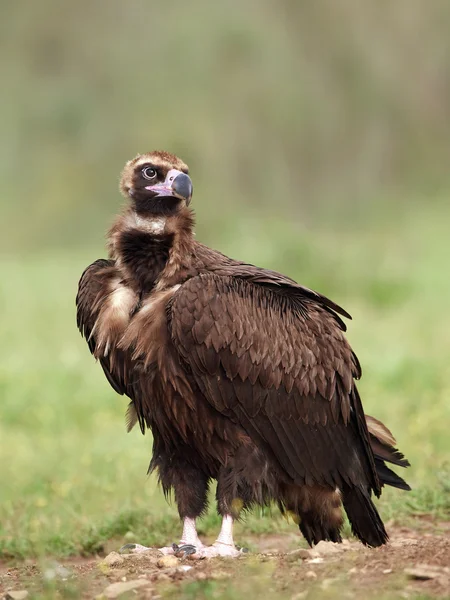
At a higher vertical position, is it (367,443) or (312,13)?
(312,13)

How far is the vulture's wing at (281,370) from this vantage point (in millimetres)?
5508

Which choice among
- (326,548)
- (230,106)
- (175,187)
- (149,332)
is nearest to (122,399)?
(175,187)

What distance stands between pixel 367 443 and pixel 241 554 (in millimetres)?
1001

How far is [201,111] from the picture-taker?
27125 millimetres

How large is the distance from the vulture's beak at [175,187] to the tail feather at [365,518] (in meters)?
1.79

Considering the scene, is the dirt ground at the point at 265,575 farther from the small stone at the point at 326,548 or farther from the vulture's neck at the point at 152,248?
the vulture's neck at the point at 152,248

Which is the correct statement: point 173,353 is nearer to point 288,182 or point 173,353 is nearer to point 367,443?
point 367,443

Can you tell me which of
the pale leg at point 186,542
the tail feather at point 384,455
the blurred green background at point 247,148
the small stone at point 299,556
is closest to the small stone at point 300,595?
the small stone at point 299,556

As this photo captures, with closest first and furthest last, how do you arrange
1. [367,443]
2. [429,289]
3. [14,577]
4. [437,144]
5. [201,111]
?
[14,577], [367,443], [429,289], [201,111], [437,144]

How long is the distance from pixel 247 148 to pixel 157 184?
21053mm

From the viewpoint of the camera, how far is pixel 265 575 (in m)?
4.77

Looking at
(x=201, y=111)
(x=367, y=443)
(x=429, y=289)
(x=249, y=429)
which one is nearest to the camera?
(x=249, y=429)

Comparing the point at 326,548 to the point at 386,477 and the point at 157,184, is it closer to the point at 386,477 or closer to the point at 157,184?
the point at 386,477

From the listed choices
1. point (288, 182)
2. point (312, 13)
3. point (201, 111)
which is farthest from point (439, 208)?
point (312, 13)
